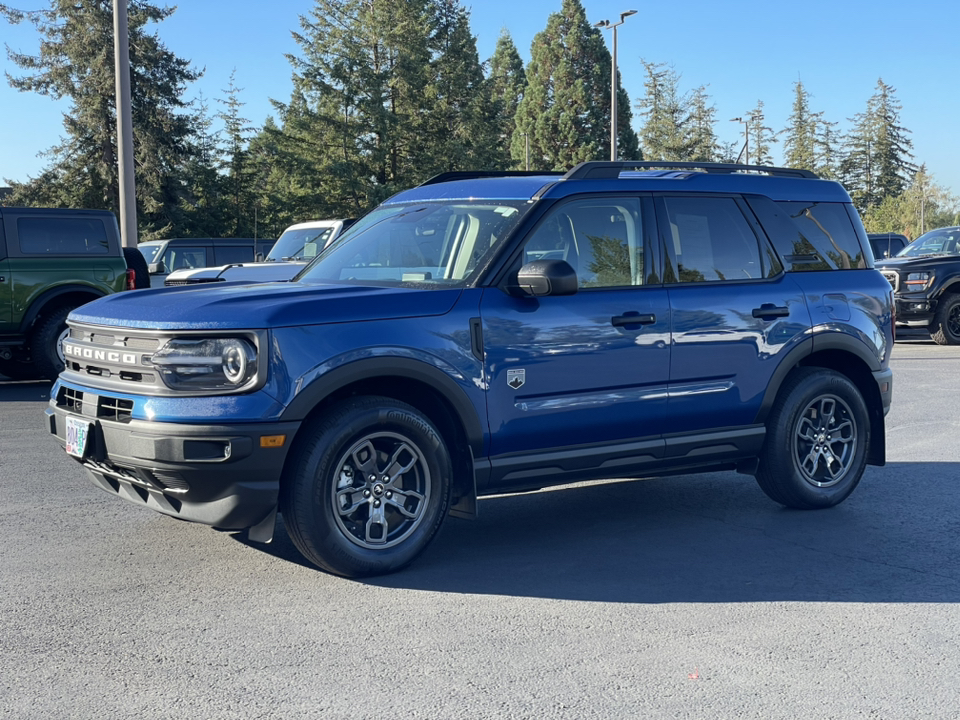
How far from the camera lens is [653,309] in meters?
5.66

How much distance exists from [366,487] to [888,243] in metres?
22.3

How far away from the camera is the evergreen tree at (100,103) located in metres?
44.0

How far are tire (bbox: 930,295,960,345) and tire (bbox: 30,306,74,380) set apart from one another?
13475mm

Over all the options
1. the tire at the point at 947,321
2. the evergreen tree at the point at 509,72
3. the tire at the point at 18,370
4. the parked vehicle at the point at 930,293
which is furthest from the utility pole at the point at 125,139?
the evergreen tree at the point at 509,72

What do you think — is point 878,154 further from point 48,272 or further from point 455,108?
point 48,272

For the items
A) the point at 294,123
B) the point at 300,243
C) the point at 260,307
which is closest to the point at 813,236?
the point at 260,307

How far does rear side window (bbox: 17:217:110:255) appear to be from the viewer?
12430mm

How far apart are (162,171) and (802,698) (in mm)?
44980

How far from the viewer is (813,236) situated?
6570 mm

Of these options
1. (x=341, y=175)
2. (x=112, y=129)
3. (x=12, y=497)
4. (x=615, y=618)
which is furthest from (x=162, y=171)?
(x=615, y=618)

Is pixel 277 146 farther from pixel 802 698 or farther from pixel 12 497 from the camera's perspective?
pixel 802 698

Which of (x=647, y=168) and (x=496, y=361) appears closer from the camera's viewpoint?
(x=496, y=361)

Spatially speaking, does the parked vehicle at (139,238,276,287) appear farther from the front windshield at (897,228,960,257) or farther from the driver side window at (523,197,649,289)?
the driver side window at (523,197,649,289)

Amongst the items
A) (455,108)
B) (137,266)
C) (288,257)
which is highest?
(455,108)
